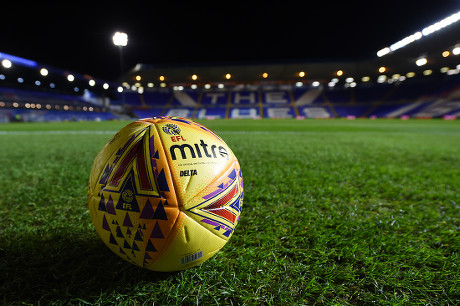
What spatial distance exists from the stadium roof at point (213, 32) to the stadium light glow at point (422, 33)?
59 cm

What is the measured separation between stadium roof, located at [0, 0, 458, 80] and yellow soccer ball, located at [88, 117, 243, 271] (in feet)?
94.8

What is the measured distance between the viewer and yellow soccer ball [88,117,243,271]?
3.14 feet

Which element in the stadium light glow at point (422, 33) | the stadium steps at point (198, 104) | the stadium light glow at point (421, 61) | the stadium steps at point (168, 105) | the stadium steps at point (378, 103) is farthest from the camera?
the stadium steps at point (168, 105)

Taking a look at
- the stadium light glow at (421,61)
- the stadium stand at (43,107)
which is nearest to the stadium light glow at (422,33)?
the stadium light glow at (421,61)

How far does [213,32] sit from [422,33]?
24.7 meters

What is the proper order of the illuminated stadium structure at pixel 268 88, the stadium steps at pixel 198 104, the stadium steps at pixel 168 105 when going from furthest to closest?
the stadium steps at pixel 168 105
the stadium steps at pixel 198 104
the illuminated stadium structure at pixel 268 88

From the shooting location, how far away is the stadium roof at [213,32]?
79.2ft

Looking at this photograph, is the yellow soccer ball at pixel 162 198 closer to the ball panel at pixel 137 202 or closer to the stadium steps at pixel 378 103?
the ball panel at pixel 137 202

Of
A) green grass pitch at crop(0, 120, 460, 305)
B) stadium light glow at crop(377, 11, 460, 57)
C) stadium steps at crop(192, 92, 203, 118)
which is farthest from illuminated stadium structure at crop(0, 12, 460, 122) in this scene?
green grass pitch at crop(0, 120, 460, 305)

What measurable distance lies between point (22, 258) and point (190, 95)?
47.0 m

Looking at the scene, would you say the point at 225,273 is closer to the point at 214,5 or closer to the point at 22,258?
the point at 22,258

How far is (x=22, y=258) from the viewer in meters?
1.20

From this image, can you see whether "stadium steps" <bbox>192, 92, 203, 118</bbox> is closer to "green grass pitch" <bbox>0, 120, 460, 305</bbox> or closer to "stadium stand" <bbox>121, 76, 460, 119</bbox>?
"stadium stand" <bbox>121, 76, 460, 119</bbox>

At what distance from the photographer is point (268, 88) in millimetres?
45625
